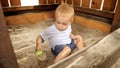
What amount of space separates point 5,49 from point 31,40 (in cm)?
113

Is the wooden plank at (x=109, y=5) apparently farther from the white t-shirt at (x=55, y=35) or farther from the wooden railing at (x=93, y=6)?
the white t-shirt at (x=55, y=35)

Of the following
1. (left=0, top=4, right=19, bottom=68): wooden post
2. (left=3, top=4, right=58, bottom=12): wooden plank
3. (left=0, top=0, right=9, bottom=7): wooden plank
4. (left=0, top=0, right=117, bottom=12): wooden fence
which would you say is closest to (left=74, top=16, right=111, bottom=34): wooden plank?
(left=0, top=0, right=117, bottom=12): wooden fence

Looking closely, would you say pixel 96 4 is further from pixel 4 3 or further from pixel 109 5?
pixel 4 3

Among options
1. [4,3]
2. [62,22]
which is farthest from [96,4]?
[4,3]

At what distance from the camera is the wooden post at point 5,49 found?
46 centimetres

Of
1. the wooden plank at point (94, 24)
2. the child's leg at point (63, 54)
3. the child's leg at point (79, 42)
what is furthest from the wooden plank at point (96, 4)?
the child's leg at point (63, 54)

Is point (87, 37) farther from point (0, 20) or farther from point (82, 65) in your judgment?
point (0, 20)

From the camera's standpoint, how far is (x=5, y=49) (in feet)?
1.64

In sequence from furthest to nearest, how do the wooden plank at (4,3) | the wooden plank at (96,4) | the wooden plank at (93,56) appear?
the wooden plank at (4,3) → the wooden plank at (96,4) → the wooden plank at (93,56)

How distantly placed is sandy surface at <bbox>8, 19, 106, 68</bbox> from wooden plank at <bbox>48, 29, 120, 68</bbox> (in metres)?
0.20

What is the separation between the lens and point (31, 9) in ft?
7.44

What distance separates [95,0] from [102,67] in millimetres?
1375

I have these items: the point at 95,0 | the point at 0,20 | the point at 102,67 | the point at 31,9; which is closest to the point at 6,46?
the point at 0,20

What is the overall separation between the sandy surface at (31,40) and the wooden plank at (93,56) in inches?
Answer: 8.1
